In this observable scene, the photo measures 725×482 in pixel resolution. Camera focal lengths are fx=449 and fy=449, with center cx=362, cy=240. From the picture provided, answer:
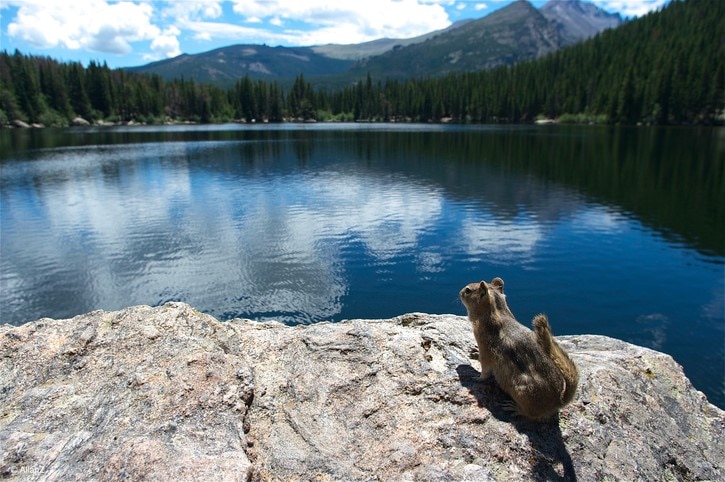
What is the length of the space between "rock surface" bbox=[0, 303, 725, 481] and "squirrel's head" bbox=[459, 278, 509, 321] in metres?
0.72

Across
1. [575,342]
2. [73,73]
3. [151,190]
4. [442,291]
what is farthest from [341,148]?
[73,73]

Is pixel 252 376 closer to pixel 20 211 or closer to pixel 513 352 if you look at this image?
pixel 513 352

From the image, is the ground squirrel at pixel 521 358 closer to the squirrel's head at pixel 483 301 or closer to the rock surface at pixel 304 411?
the squirrel's head at pixel 483 301

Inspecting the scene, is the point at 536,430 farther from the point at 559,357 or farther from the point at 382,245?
the point at 382,245

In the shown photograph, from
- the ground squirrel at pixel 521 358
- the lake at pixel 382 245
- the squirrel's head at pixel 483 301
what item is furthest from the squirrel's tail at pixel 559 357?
the lake at pixel 382 245

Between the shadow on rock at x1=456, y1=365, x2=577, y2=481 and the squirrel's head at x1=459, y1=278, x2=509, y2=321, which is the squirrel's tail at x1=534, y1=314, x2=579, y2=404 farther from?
the squirrel's head at x1=459, y1=278, x2=509, y2=321

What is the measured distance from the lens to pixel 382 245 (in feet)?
93.4

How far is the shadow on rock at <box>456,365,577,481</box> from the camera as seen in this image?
4512 mm

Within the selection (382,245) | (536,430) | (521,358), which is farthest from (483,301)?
(382,245)

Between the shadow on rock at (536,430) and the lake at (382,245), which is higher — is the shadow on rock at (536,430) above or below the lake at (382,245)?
above

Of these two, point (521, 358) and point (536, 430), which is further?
point (521, 358)

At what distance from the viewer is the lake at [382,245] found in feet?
65.7

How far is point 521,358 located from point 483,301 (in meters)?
0.94

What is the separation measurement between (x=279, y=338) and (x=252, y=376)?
4.22 ft
